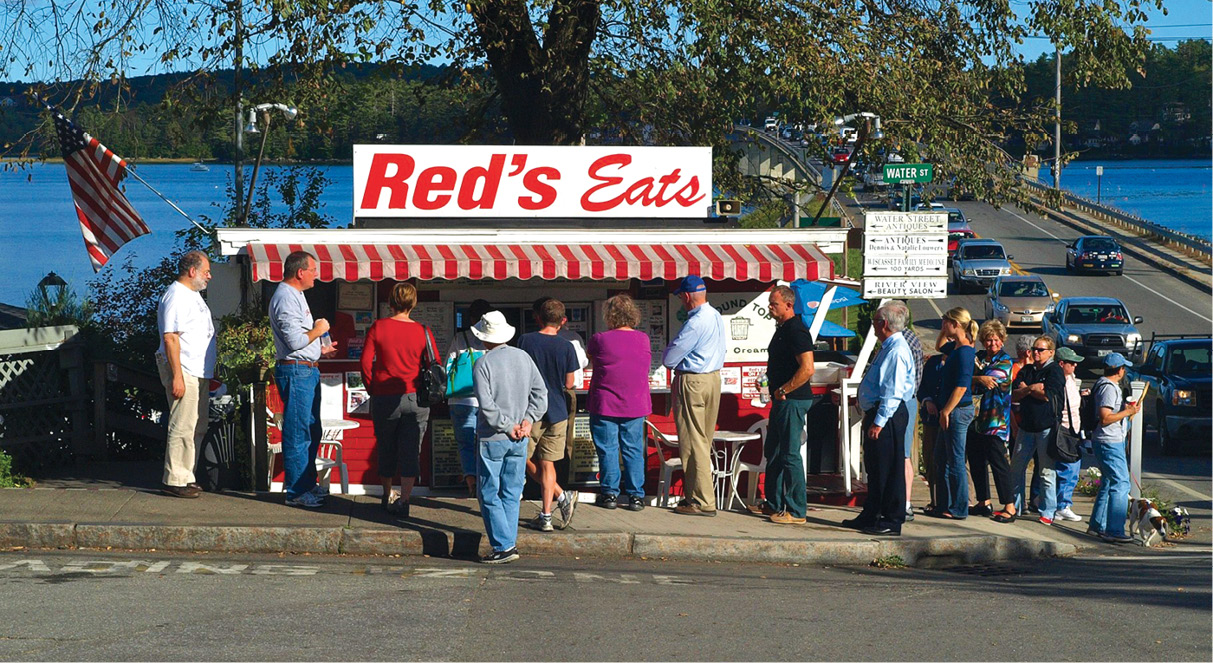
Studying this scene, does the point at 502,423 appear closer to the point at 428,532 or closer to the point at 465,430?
the point at 428,532

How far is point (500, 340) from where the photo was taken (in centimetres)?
844

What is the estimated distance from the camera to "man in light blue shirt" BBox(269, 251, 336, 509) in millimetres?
9172

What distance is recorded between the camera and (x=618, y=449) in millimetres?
9859

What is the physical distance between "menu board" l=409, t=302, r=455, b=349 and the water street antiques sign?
3685 millimetres

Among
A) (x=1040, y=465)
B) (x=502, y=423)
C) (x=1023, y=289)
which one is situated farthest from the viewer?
(x=1023, y=289)

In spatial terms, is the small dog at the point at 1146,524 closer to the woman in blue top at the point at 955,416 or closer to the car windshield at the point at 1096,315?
the woman in blue top at the point at 955,416

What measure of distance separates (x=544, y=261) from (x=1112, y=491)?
490cm

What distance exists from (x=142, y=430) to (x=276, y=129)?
6337 mm

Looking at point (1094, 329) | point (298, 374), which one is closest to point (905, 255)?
point (298, 374)

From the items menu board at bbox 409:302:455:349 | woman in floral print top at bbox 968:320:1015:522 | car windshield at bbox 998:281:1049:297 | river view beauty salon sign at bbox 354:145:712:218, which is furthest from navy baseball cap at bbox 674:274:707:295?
car windshield at bbox 998:281:1049:297

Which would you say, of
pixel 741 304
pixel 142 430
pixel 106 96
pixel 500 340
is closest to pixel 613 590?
pixel 500 340

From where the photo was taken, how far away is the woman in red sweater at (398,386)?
9070mm

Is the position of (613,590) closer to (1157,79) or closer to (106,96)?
(106,96)

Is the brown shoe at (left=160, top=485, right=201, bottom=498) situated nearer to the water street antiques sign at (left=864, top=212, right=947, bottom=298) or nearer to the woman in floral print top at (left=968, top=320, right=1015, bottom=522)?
the water street antiques sign at (left=864, top=212, right=947, bottom=298)
